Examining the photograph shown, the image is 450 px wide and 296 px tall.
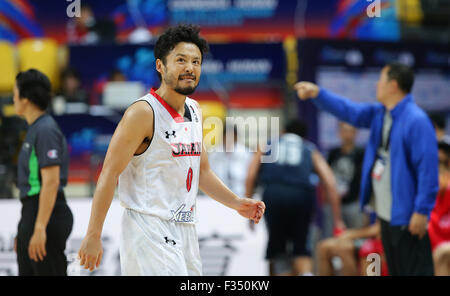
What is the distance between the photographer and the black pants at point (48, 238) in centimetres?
404

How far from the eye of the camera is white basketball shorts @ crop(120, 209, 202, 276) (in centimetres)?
295

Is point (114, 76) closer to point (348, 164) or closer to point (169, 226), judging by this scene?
point (348, 164)

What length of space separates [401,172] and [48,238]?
271 centimetres

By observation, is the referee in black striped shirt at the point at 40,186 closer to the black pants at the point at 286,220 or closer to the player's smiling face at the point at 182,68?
the player's smiling face at the point at 182,68

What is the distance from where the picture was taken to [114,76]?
8.97 meters

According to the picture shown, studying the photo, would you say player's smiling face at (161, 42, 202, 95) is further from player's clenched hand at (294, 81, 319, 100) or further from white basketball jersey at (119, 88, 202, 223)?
player's clenched hand at (294, 81, 319, 100)

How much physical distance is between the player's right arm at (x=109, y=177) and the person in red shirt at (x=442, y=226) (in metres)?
3.64

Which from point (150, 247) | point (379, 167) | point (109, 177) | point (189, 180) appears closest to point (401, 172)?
point (379, 167)

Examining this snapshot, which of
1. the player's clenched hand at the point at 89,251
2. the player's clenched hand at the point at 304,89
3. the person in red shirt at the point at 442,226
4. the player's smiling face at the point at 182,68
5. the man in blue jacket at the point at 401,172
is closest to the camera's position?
the player's clenched hand at the point at 89,251

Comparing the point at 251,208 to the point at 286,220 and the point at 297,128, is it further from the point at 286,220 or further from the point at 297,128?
the point at 297,128

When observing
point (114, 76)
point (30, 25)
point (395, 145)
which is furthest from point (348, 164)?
point (30, 25)

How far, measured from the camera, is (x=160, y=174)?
3.03m

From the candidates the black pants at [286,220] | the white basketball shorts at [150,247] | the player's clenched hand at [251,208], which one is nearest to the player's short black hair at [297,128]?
the black pants at [286,220]

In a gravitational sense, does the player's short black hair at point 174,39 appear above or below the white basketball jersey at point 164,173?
above
